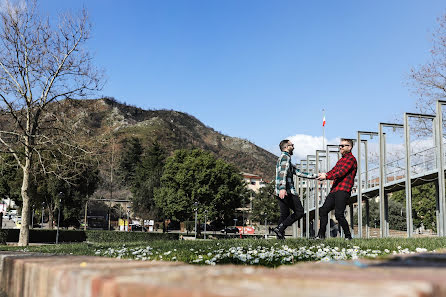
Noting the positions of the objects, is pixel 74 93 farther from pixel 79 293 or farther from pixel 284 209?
pixel 79 293

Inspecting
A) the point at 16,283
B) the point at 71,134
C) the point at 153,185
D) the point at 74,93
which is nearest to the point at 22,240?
the point at 71,134

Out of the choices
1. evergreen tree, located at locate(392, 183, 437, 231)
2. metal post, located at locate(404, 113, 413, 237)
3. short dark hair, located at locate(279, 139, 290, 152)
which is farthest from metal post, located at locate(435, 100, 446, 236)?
evergreen tree, located at locate(392, 183, 437, 231)

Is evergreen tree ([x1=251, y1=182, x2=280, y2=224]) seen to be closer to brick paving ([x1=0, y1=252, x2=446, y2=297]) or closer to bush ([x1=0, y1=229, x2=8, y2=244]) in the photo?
bush ([x1=0, y1=229, x2=8, y2=244])

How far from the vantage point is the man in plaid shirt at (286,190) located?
9164 millimetres

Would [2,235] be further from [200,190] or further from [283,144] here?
[200,190]

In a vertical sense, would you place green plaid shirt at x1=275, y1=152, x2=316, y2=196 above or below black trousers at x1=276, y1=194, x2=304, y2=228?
above

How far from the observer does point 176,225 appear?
101m

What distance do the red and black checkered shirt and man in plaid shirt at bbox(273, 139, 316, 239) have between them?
930 mm

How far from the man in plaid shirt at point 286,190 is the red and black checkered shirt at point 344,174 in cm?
93

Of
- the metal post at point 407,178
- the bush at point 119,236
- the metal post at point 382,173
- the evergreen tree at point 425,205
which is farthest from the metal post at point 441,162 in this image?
the evergreen tree at point 425,205

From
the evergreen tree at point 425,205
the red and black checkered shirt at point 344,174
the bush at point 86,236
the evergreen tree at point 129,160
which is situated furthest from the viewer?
the evergreen tree at point 129,160

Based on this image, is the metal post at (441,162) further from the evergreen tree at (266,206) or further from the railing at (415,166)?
the evergreen tree at (266,206)

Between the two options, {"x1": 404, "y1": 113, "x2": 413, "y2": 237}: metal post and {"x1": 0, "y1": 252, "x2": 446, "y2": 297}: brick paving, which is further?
{"x1": 404, "y1": 113, "x2": 413, "y2": 237}: metal post

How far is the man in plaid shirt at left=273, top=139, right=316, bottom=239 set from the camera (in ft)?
30.1
